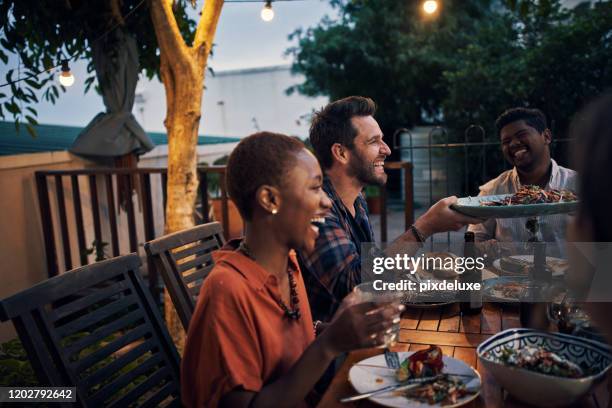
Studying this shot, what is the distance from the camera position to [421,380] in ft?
3.85

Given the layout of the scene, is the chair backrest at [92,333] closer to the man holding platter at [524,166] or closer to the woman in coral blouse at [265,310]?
the woman in coral blouse at [265,310]

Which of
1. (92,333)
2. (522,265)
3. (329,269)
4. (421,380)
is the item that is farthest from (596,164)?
(522,265)

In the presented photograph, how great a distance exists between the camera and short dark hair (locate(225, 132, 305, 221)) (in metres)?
1.21

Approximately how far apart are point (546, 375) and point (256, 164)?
0.78 m

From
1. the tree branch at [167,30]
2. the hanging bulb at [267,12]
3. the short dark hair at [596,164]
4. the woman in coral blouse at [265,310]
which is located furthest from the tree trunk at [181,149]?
the short dark hair at [596,164]

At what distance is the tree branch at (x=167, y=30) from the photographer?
3018mm

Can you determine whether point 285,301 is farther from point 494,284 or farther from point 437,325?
Result: point 494,284

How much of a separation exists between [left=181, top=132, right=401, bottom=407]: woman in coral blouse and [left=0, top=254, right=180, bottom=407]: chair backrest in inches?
12.5

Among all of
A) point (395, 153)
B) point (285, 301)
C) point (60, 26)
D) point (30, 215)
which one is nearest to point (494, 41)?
point (395, 153)

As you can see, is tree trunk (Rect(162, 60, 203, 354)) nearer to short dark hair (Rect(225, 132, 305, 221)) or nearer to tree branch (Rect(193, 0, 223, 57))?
tree branch (Rect(193, 0, 223, 57))

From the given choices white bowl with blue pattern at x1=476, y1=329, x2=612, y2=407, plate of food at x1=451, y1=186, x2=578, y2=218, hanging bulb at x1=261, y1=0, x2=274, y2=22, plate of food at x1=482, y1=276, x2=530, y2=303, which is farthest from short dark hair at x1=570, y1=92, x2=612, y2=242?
hanging bulb at x1=261, y1=0, x2=274, y2=22

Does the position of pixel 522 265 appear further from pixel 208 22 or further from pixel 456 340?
pixel 208 22

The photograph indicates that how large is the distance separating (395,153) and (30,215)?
8.72m

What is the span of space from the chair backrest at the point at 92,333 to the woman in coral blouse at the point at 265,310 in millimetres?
317
